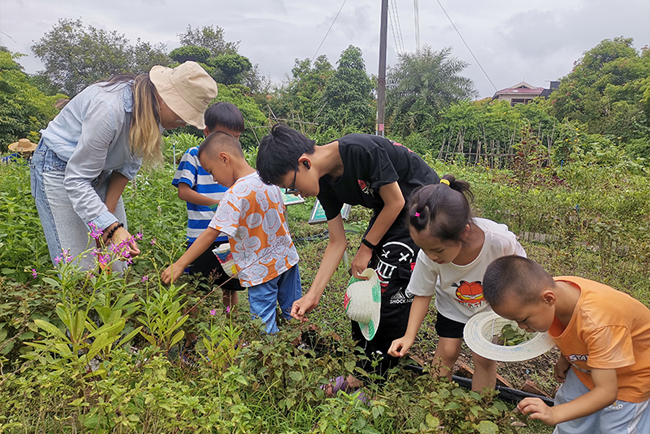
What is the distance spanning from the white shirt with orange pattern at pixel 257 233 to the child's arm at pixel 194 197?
1.55ft

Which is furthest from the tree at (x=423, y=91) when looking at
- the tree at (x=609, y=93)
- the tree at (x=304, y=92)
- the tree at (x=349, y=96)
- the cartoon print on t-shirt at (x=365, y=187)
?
the cartoon print on t-shirt at (x=365, y=187)

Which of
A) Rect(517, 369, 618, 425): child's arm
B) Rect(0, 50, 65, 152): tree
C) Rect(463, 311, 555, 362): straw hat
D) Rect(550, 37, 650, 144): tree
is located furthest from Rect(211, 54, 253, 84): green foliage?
Rect(517, 369, 618, 425): child's arm

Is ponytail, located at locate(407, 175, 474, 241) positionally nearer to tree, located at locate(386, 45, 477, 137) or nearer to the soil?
the soil

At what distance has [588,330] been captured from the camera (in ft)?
4.46

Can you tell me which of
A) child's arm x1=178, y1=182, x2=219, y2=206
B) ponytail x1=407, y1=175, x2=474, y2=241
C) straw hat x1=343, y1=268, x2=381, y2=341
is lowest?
straw hat x1=343, y1=268, x2=381, y2=341

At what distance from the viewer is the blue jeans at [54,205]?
1881 mm

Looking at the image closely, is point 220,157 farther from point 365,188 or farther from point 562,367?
point 562,367

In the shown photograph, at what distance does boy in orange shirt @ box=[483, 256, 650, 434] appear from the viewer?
1.31 meters

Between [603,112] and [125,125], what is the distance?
27989 mm

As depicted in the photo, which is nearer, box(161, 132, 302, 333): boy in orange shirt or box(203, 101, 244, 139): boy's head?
box(161, 132, 302, 333): boy in orange shirt

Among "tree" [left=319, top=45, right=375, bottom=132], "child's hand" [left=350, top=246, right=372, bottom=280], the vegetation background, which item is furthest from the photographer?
"tree" [left=319, top=45, right=375, bottom=132]

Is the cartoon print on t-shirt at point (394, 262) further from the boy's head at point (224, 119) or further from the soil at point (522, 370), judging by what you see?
the boy's head at point (224, 119)

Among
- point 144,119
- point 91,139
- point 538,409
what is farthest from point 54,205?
point 538,409

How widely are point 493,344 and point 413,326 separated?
38 centimetres
